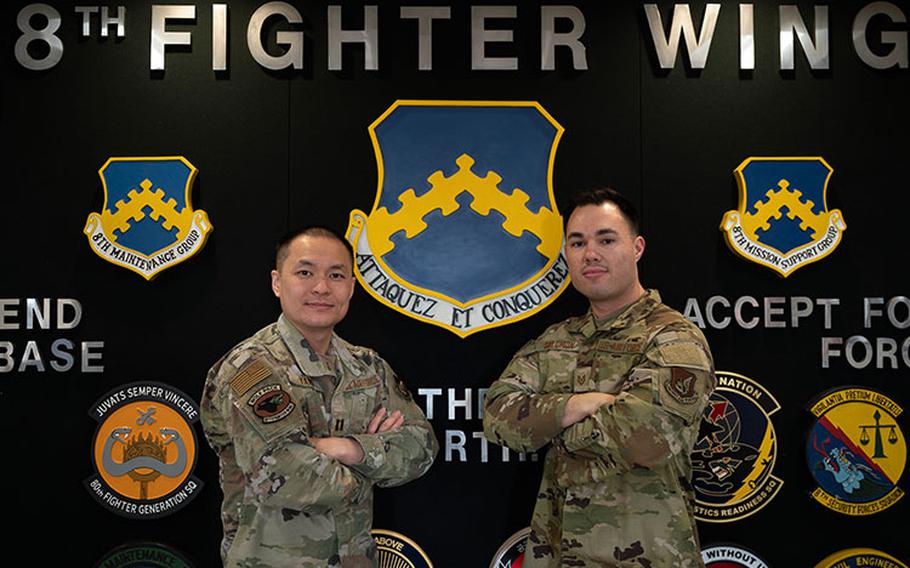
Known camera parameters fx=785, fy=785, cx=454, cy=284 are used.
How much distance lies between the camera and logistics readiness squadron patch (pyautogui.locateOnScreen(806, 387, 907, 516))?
2.91m

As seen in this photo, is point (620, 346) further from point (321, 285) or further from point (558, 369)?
point (321, 285)

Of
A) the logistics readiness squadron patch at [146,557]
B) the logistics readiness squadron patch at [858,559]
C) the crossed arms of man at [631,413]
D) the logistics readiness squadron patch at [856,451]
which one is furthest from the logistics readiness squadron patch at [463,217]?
the logistics readiness squadron patch at [858,559]

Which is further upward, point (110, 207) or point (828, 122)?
point (828, 122)

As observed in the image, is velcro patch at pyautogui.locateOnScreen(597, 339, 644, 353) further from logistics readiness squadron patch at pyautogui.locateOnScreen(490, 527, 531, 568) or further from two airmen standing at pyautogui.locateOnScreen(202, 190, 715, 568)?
logistics readiness squadron patch at pyautogui.locateOnScreen(490, 527, 531, 568)

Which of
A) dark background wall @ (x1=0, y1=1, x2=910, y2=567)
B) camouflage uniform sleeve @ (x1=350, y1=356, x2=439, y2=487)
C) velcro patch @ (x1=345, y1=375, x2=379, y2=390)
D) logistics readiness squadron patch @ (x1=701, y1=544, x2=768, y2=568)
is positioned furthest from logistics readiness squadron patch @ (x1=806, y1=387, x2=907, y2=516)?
velcro patch @ (x1=345, y1=375, x2=379, y2=390)

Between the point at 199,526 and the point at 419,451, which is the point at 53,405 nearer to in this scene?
the point at 199,526

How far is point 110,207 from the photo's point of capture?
115 inches

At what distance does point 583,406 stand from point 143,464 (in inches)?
64.6

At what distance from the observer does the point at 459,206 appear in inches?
117

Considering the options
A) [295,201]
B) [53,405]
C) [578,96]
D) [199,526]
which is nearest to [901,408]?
[578,96]

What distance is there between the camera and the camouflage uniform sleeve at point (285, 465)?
2.16 meters

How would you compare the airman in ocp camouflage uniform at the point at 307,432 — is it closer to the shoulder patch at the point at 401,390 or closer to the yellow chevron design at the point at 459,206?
the shoulder patch at the point at 401,390

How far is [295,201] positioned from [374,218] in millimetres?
309

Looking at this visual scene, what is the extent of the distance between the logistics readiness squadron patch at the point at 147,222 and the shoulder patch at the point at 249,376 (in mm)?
823
